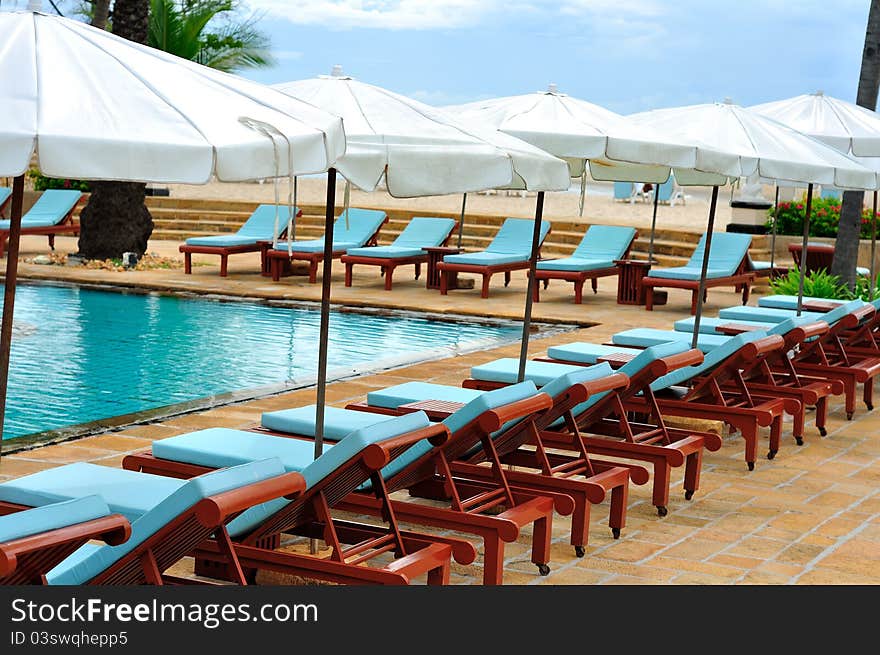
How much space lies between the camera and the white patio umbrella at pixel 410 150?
497 centimetres

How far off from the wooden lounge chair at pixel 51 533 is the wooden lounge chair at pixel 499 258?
1214 cm

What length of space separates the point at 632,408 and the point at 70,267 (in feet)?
41.1

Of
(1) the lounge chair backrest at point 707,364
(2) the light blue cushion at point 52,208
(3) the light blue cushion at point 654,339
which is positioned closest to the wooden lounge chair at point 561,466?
(1) the lounge chair backrest at point 707,364

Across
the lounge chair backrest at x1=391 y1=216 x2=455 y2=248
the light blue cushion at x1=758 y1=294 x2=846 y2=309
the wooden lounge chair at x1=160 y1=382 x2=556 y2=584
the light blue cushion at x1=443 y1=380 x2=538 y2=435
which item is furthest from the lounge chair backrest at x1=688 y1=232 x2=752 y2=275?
the light blue cushion at x1=443 y1=380 x2=538 y2=435

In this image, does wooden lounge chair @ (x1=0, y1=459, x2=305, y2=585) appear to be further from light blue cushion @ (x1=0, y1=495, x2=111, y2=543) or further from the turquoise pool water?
the turquoise pool water

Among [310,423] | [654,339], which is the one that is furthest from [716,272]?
[310,423]

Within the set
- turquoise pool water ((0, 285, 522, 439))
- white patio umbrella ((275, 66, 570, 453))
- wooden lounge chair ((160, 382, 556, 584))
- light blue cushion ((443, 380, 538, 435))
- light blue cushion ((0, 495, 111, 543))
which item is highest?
white patio umbrella ((275, 66, 570, 453))

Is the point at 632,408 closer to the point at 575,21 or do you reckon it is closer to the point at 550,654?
the point at 550,654

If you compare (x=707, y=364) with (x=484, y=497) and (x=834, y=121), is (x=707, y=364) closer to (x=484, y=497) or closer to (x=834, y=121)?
(x=484, y=497)

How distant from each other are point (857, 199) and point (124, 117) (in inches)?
448

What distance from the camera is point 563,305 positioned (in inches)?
614

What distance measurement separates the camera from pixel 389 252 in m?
16.5

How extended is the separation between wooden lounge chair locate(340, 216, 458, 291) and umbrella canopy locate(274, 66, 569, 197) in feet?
34.1

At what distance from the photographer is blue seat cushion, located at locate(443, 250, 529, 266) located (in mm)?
15914
